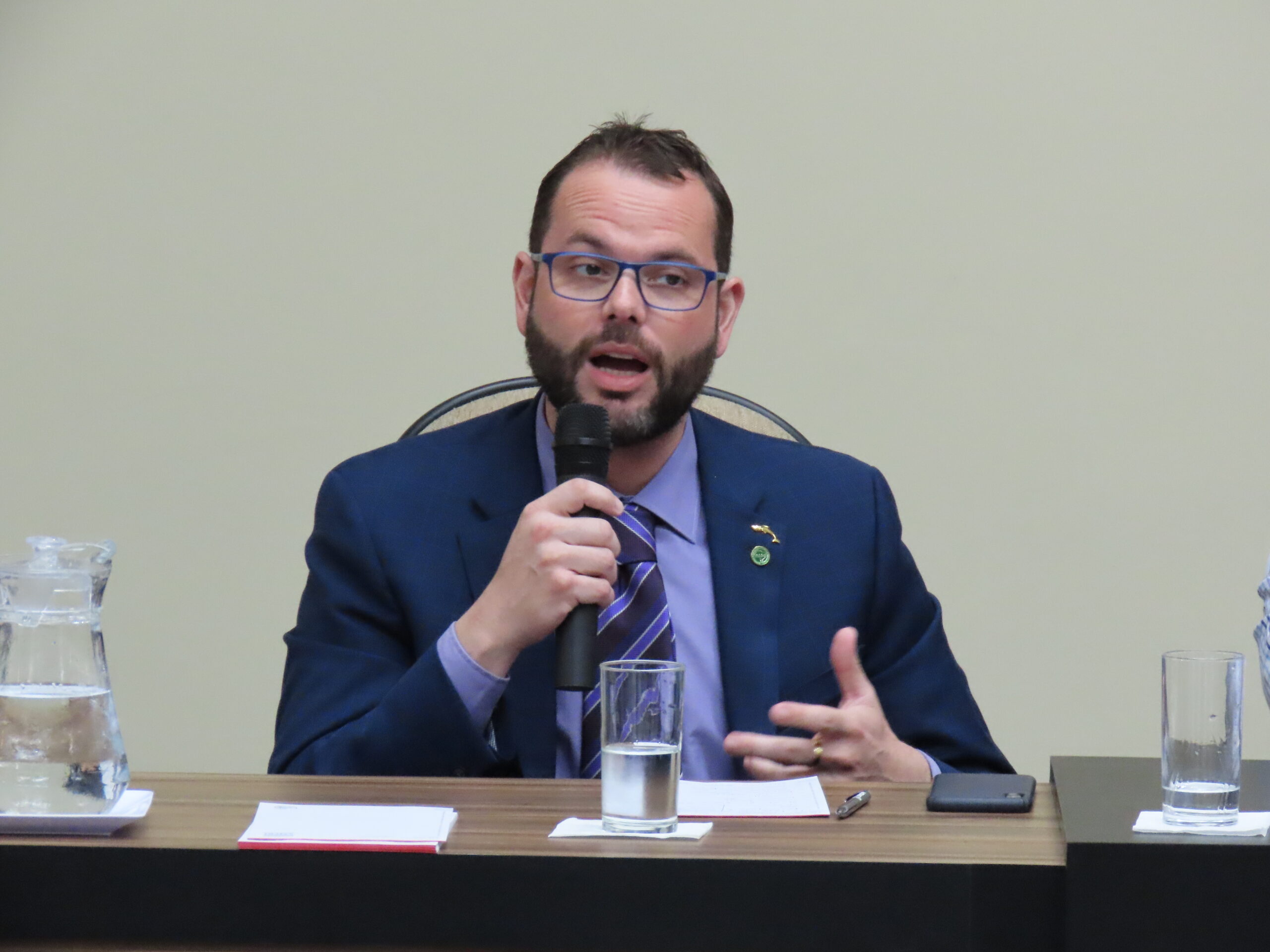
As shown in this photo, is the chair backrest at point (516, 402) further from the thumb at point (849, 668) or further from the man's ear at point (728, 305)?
the thumb at point (849, 668)

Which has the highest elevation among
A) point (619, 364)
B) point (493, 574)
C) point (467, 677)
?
point (619, 364)

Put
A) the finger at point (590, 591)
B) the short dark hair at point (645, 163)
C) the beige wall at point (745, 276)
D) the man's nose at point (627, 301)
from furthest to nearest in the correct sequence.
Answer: the beige wall at point (745, 276)
the short dark hair at point (645, 163)
the man's nose at point (627, 301)
the finger at point (590, 591)

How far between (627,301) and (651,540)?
281 millimetres

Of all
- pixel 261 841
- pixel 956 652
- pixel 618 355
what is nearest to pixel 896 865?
pixel 261 841

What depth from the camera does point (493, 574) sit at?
171 centimetres

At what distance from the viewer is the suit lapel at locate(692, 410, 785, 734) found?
171 centimetres

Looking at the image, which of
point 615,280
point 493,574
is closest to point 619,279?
point 615,280

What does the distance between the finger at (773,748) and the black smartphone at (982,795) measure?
0.21 meters

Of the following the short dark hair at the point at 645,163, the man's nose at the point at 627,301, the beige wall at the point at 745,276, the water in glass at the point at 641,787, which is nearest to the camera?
the water in glass at the point at 641,787

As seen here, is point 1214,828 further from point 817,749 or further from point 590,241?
point 590,241

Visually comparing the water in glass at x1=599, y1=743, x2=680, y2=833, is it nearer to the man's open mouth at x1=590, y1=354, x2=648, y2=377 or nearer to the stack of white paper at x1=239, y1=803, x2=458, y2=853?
the stack of white paper at x1=239, y1=803, x2=458, y2=853

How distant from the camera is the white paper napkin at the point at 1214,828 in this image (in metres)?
1.00

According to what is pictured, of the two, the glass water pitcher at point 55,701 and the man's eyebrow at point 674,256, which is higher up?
the man's eyebrow at point 674,256

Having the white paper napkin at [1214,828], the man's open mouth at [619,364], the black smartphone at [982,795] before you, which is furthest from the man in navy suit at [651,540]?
the white paper napkin at [1214,828]
